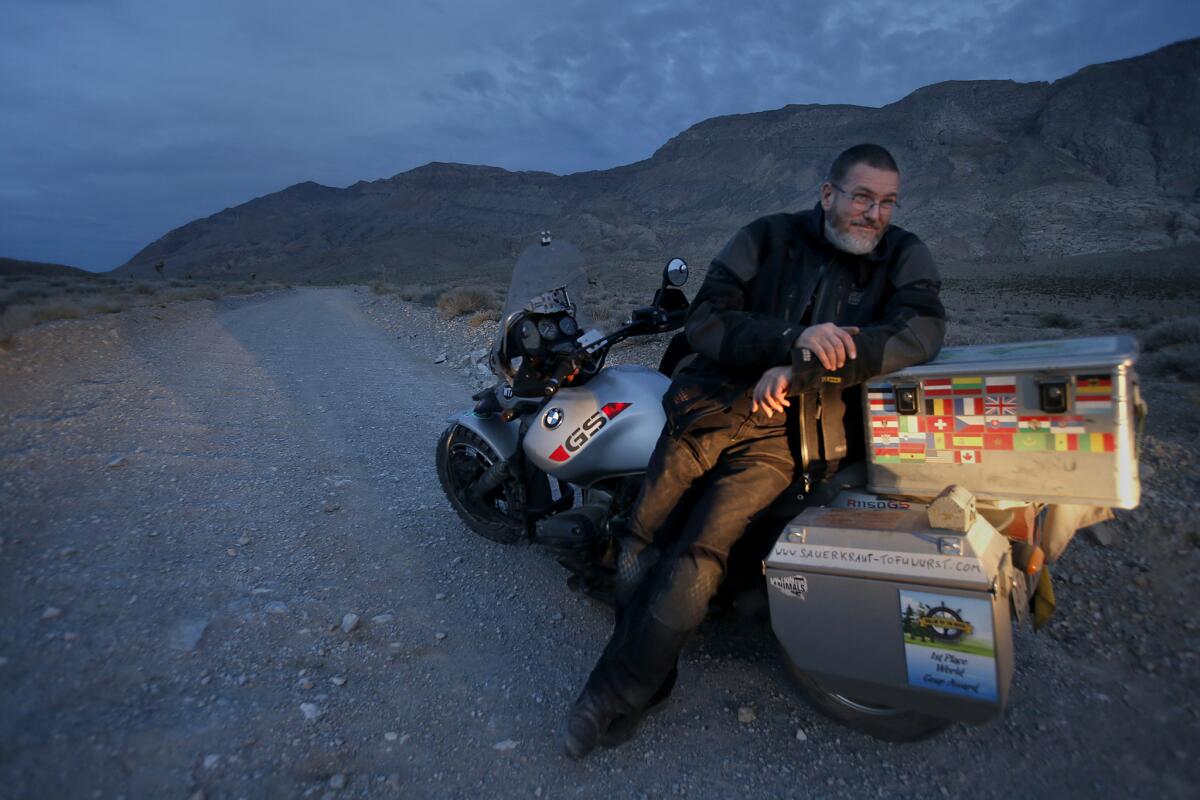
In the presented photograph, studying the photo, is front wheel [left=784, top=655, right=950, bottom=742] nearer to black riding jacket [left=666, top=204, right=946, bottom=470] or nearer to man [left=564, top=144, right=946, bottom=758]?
man [left=564, top=144, right=946, bottom=758]

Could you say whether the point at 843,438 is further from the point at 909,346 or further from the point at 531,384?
the point at 531,384

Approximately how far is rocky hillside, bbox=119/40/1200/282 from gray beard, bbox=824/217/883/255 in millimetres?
43730

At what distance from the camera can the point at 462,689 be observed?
2844 mm

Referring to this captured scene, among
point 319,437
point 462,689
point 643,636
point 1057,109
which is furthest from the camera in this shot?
point 1057,109

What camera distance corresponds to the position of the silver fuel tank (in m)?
3.09

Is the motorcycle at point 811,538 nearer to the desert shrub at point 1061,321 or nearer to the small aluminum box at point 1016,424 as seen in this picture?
the small aluminum box at point 1016,424

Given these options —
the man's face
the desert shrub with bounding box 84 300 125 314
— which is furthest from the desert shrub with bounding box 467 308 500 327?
the man's face

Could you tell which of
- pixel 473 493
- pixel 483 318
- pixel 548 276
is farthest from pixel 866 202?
pixel 483 318

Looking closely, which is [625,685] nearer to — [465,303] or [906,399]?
[906,399]

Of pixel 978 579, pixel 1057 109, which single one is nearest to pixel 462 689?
pixel 978 579

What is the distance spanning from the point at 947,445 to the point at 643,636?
1.12 meters

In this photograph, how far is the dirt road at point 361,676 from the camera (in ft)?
7.69

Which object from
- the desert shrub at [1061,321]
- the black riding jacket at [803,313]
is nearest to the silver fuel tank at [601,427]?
the black riding jacket at [803,313]

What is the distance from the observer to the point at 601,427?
10.4ft
